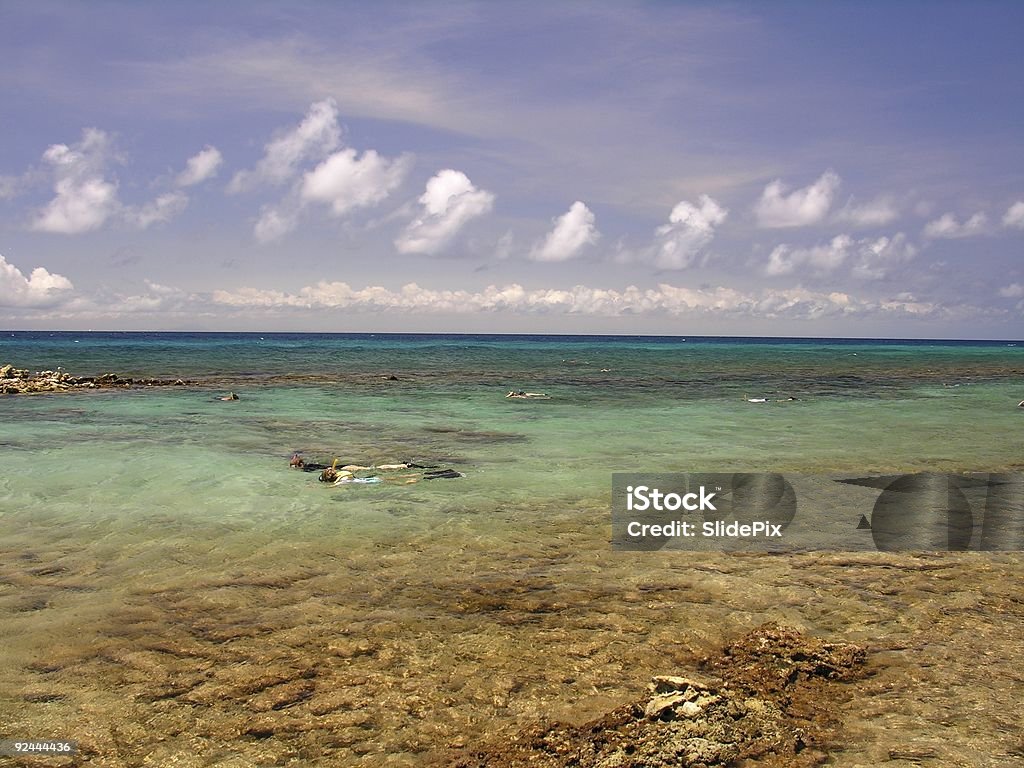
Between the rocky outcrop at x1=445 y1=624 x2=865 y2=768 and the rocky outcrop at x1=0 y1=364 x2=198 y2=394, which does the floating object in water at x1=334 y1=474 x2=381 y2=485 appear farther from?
the rocky outcrop at x1=0 y1=364 x2=198 y2=394

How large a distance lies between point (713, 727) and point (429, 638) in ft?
9.18

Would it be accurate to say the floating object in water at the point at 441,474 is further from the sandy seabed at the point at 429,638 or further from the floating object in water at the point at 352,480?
the sandy seabed at the point at 429,638

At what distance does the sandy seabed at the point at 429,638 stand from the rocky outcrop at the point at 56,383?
28229mm

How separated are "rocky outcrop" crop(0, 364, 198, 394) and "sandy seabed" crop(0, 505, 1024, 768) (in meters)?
28.2

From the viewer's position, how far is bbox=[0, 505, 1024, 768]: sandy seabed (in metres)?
4.88

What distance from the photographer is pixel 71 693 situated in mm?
5430

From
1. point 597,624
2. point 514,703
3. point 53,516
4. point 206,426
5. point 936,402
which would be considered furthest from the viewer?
point 936,402

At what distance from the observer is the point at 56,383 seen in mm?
34188

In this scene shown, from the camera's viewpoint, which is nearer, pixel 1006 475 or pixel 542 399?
pixel 1006 475

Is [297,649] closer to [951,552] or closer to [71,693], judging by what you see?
[71,693]

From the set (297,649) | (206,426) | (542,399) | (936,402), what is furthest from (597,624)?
(936,402)

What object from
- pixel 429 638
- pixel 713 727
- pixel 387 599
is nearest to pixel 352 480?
pixel 387 599

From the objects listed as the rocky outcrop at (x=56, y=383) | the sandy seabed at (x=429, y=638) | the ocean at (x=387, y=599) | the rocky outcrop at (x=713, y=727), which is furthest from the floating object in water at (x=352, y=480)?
the rocky outcrop at (x=56, y=383)

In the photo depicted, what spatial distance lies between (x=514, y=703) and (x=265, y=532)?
610 centimetres
